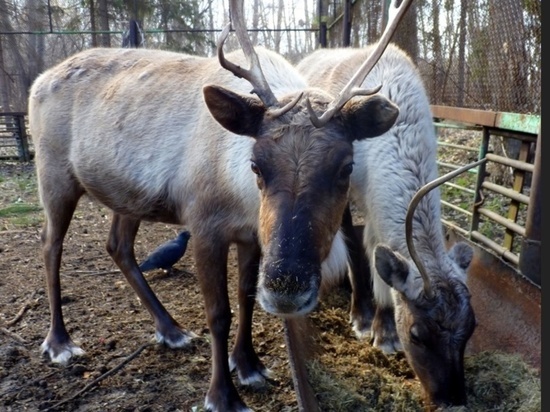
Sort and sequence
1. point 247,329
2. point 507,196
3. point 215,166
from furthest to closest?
point 507,196, point 247,329, point 215,166

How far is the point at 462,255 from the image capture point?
9.75 feet

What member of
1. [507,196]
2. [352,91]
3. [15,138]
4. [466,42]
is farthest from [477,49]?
[15,138]

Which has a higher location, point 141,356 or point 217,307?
point 217,307

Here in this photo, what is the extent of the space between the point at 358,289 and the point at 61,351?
1989 mm

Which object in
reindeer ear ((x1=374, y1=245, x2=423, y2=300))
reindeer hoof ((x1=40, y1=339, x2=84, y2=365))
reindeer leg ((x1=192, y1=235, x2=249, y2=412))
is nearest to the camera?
reindeer ear ((x1=374, y1=245, x2=423, y2=300))

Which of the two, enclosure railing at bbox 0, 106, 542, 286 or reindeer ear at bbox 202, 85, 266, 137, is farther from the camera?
enclosure railing at bbox 0, 106, 542, 286

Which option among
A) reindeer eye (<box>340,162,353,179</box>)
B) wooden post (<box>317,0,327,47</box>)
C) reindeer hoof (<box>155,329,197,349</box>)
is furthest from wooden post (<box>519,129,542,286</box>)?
wooden post (<box>317,0,327,47</box>)

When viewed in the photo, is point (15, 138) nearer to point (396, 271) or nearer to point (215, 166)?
point (215, 166)

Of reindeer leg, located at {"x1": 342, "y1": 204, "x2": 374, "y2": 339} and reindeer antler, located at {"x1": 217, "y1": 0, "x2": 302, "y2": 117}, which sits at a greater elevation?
reindeer antler, located at {"x1": 217, "y1": 0, "x2": 302, "y2": 117}

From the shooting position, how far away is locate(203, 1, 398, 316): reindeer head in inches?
83.1

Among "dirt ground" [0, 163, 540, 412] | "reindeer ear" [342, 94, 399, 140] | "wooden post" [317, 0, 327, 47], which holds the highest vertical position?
"wooden post" [317, 0, 327, 47]

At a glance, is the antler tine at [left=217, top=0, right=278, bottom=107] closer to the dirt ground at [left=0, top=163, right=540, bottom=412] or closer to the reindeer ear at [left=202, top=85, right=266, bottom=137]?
the reindeer ear at [left=202, top=85, right=266, bottom=137]

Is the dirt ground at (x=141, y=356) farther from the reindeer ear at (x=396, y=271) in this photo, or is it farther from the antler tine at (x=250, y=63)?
the antler tine at (x=250, y=63)

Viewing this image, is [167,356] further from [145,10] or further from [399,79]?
[145,10]
